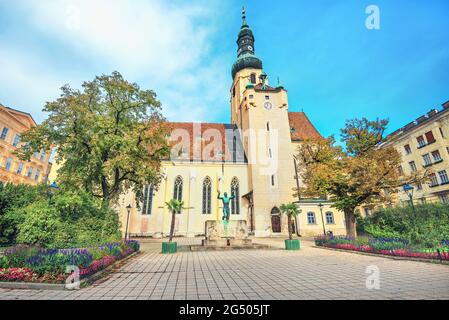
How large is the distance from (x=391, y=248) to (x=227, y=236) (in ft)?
32.7

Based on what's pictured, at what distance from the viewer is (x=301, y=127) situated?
116 ft

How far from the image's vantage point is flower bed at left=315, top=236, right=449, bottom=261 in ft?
28.3

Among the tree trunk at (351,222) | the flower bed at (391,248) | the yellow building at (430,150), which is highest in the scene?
the yellow building at (430,150)

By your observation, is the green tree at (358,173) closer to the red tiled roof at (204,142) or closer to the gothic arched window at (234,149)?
the gothic arched window at (234,149)

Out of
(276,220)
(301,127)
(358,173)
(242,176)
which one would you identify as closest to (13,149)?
(242,176)

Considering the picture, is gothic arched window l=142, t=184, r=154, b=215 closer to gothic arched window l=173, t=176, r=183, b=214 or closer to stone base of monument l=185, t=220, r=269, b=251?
gothic arched window l=173, t=176, r=183, b=214

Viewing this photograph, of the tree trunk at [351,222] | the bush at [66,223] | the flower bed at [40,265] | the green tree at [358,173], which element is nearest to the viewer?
the flower bed at [40,265]

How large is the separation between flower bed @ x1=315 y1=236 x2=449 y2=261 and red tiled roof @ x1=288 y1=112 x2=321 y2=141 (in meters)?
20.5

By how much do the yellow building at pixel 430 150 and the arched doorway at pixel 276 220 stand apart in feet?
47.3

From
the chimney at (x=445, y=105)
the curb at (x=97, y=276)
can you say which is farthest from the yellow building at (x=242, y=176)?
the curb at (x=97, y=276)

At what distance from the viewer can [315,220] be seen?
1006 inches

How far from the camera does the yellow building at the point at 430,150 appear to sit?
2547cm
